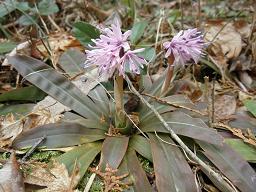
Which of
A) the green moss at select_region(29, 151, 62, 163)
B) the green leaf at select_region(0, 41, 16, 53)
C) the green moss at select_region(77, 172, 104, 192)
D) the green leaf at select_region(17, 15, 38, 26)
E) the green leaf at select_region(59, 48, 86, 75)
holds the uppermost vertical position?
the green leaf at select_region(17, 15, 38, 26)

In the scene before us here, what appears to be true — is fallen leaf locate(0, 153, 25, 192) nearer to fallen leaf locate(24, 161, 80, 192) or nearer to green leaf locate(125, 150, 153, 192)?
fallen leaf locate(24, 161, 80, 192)

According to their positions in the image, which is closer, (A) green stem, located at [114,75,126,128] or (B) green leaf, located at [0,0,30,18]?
(A) green stem, located at [114,75,126,128]

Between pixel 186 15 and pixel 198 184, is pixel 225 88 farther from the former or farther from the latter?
pixel 186 15

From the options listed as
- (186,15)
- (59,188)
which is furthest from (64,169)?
(186,15)

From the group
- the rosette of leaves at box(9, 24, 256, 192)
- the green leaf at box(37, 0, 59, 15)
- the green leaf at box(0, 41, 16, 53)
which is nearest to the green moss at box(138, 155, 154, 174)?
the rosette of leaves at box(9, 24, 256, 192)

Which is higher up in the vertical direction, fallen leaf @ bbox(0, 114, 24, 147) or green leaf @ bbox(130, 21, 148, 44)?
green leaf @ bbox(130, 21, 148, 44)

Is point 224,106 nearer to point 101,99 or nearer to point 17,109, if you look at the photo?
point 101,99

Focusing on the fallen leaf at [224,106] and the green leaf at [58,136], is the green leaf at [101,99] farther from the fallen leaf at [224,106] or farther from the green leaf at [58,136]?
the fallen leaf at [224,106]
